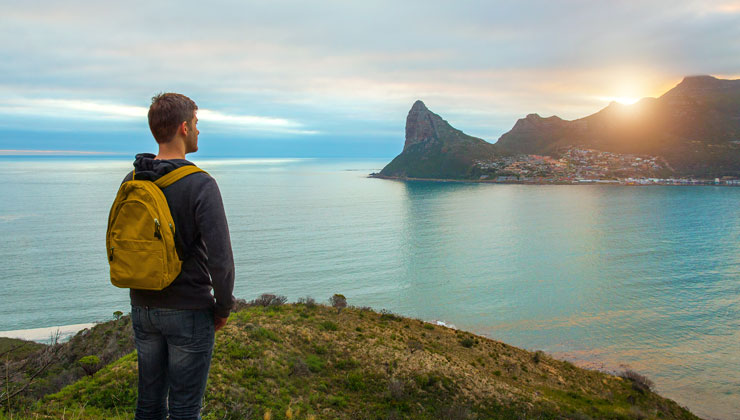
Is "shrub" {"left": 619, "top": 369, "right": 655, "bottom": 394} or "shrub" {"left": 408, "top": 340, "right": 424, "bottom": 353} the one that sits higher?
"shrub" {"left": 408, "top": 340, "right": 424, "bottom": 353}

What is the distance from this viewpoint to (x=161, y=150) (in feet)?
9.38

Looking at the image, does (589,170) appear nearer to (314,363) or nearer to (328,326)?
(328,326)

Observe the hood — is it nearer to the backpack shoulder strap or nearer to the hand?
the backpack shoulder strap

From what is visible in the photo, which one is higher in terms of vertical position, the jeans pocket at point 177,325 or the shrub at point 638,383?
the jeans pocket at point 177,325

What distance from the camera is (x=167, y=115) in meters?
2.82

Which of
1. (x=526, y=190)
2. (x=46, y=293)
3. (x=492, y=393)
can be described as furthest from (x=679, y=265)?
(x=526, y=190)

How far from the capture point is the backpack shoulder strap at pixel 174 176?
2.68 metres

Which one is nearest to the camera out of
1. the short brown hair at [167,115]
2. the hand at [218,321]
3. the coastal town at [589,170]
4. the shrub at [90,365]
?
the short brown hair at [167,115]

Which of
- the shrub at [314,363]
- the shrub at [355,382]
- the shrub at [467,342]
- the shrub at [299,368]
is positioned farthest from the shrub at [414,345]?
the shrub at [299,368]

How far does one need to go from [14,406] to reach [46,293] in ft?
130

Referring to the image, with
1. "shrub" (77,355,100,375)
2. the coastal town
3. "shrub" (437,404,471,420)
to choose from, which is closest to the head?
"shrub" (77,355,100,375)

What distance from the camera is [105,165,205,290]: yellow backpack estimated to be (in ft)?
8.52

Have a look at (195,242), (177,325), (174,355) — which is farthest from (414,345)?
(195,242)

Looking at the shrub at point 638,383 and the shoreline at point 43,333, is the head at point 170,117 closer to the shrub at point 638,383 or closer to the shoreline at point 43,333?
the shrub at point 638,383
